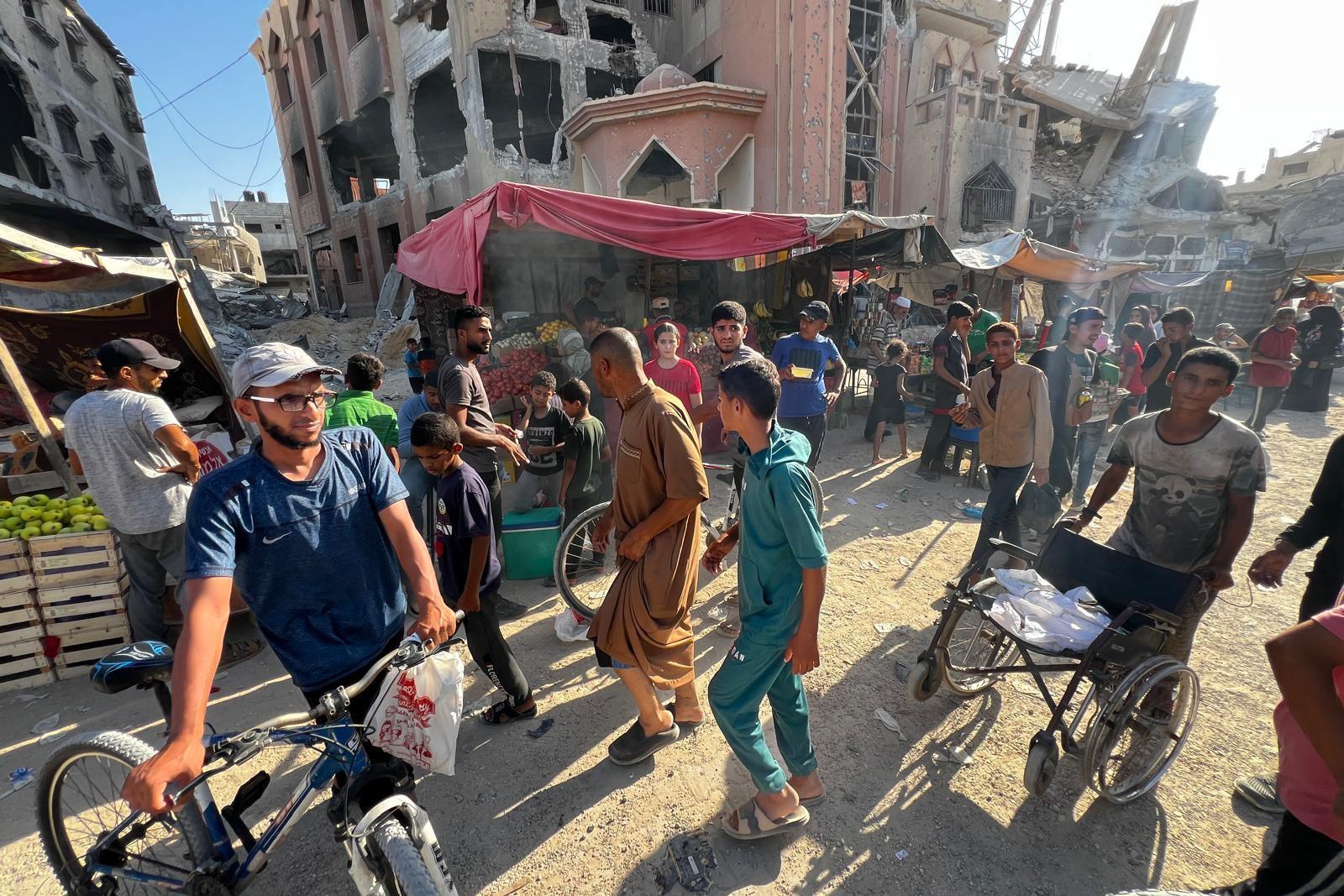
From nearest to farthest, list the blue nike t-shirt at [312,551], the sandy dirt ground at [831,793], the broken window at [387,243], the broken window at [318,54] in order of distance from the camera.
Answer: the blue nike t-shirt at [312,551], the sandy dirt ground at [831,793], the broken window at [387,243], the broken window at [318,54]

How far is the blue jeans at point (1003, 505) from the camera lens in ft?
14.0

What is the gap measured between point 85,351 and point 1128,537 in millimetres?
8928

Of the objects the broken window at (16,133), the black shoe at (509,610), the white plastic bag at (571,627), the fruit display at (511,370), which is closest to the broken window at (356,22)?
the broken window at (16,133)

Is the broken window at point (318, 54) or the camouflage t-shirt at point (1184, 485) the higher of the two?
the broken window at point (318, 54)

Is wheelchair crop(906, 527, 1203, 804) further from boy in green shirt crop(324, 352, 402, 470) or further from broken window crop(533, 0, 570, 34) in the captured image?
broken window crop(533, 0, 570, 34)

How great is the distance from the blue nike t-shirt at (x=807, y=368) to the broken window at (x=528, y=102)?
41.2 ft

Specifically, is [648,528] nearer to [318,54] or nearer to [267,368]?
[267,368]

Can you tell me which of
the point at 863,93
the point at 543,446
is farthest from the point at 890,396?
the point at 863,93

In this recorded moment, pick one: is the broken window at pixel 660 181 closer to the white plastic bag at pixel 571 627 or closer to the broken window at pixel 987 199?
the broken window at pixel 987 199

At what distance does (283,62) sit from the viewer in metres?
23.5

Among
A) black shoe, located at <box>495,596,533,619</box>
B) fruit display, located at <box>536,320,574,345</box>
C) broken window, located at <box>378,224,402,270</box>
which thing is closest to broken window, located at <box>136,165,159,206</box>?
broken window, located at <box>378,224,402,270</box>

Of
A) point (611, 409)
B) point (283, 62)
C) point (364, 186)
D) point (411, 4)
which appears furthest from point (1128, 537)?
point (283, 62)

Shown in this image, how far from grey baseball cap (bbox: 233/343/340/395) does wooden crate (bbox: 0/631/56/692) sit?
356cm

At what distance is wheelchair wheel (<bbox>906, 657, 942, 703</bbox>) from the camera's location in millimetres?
3039
